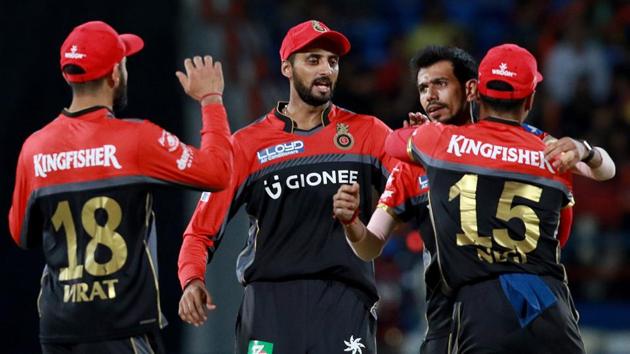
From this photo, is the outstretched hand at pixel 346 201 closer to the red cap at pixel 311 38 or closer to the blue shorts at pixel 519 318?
the blue shorts at pixel 519 318

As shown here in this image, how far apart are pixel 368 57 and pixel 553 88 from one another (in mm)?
2283

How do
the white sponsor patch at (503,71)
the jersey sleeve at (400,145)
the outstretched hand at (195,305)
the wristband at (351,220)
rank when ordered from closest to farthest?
1. the wristband at (351,220)
2. the white sponsor patch at (503,71)
3. the outstretched hand at (195,305)
4. the jersey sleeve at (400,145)

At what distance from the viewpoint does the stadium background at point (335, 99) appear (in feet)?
36.9

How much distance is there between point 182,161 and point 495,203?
140 cm

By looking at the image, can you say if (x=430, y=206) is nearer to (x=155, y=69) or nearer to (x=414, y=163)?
(x=414, y=163)

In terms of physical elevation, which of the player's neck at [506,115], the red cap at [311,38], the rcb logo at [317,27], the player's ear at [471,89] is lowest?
the player's neck at [506,115]

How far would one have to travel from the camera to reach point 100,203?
17.6ft

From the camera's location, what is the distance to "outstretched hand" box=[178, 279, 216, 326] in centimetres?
584

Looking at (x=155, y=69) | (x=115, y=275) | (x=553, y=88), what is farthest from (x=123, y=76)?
(x=553, y=88)

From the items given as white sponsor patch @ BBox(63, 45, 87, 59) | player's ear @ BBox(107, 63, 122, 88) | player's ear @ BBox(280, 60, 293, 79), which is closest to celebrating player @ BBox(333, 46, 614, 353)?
player's ear @ BBox(280, 60, 293, 79)

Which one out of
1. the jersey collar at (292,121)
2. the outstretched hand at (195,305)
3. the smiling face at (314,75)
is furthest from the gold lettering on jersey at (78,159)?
the smiling face at (314,75)

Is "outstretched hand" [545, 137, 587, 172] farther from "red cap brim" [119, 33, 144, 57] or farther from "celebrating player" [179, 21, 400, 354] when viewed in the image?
"red cap brim" [119, 33, 144, 57]

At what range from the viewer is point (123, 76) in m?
5.68

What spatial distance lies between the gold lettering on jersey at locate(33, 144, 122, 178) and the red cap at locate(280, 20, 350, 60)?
1394 mm
